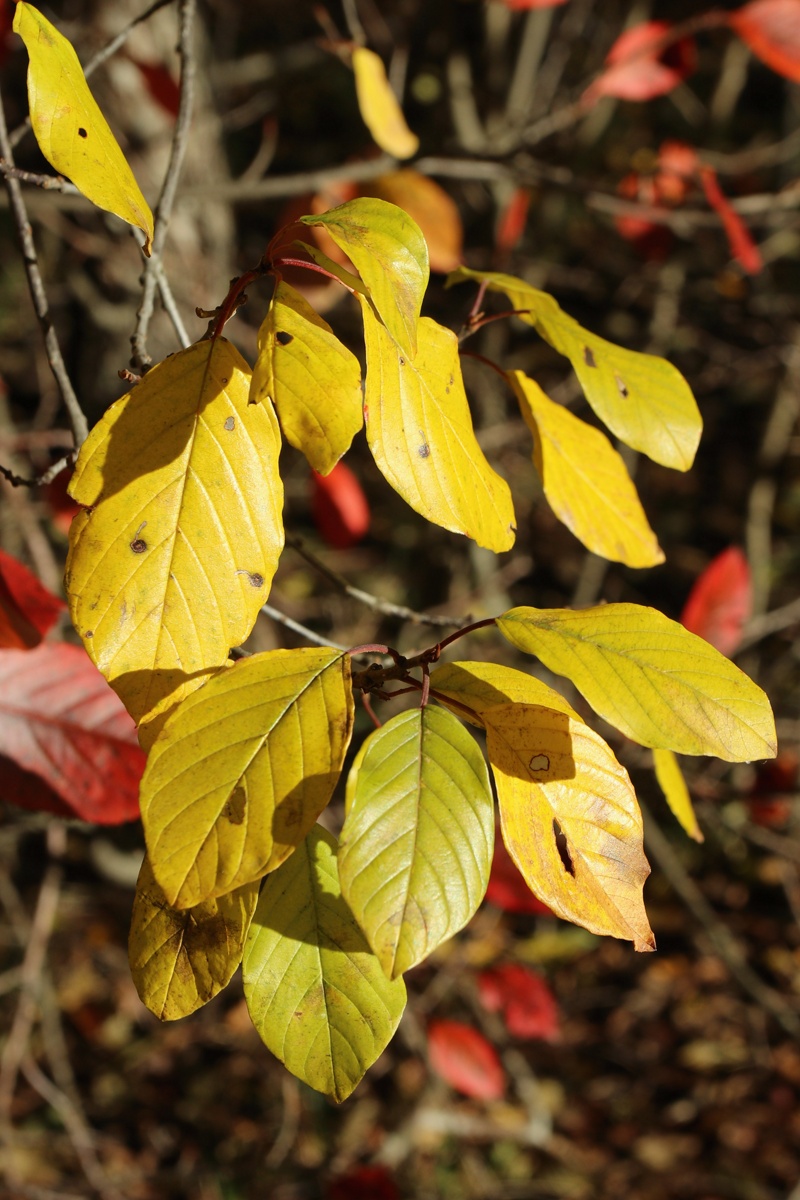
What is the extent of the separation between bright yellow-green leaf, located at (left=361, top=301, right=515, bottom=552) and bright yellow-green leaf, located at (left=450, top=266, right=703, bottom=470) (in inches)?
6.3

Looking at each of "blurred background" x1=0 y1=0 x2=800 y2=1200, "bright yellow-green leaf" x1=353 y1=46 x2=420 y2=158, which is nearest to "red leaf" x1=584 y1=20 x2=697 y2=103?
"blurred background" x1=0 y1=0 x2=800 y2=1200

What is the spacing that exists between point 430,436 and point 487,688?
7.1 inches

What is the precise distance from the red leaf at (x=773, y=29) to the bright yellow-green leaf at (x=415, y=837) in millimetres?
1605

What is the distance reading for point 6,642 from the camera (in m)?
0.77

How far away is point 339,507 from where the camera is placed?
1955 millimetres

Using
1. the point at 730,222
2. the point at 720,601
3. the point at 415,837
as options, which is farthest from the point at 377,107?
the point at 415,837

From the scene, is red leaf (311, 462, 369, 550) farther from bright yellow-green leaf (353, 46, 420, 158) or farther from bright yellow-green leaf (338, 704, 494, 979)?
bright yellow-green leaf (338, 704, 494, 979)

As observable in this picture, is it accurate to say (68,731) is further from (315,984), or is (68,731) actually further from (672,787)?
(672,787)

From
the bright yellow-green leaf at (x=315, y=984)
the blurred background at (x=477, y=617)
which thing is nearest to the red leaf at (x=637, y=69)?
the blurred background at (x=477, y=617)

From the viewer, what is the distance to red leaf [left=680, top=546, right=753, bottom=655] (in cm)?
153

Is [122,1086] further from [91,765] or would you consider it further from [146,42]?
[146,42]

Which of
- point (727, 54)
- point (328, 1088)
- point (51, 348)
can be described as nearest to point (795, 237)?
point (727, 54)

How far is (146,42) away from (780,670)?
94.6 inches

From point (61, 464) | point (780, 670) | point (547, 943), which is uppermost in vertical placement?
point (61, 464)
